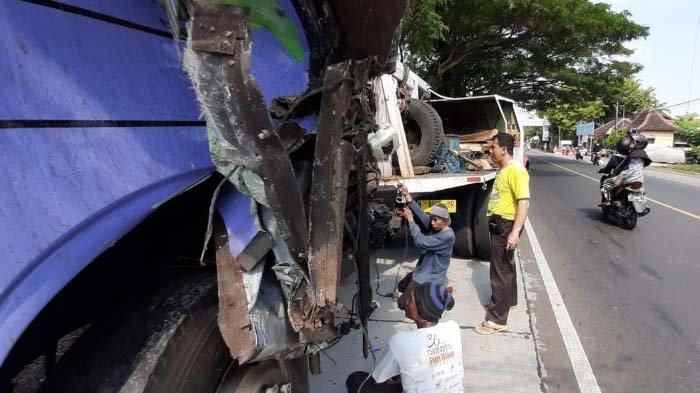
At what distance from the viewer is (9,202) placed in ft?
3.39

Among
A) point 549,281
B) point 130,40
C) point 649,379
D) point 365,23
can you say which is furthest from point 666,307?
point 130,40

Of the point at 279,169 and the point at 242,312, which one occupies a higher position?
the point at 279,169

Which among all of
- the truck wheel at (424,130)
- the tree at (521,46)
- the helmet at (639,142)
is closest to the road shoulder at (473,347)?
the truck wheel at (424,130)

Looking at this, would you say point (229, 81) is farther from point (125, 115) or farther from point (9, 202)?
point (9, 202)

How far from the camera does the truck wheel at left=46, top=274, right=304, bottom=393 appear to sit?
1.46 metres

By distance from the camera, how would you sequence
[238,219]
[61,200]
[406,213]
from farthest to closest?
[406,213] < [238,219] < [61,200]

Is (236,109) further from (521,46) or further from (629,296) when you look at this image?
(521,46)

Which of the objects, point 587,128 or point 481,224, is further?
point 587,128

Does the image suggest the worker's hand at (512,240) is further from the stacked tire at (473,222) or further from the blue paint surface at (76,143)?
the blue paint surface at (76,143)

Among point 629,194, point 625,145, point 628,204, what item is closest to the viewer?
point 629,194

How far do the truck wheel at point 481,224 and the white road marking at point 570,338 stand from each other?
768 millimetres

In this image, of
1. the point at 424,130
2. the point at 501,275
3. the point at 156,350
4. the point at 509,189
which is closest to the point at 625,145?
the point at 424,130

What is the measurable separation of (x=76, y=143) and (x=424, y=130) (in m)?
5.03

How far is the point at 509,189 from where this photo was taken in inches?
160
